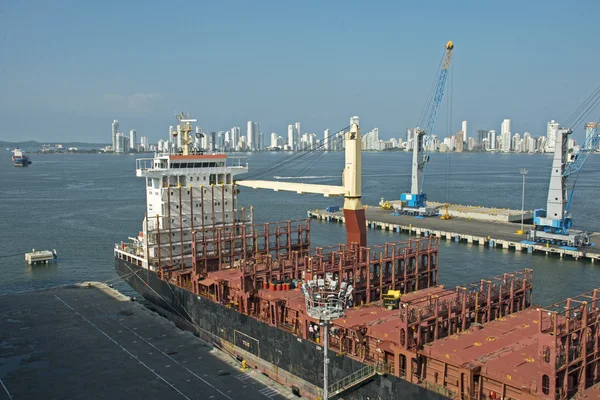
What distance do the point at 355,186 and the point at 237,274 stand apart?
32.0 feet

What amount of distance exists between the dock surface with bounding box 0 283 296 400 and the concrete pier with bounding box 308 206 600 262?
41.6 metres

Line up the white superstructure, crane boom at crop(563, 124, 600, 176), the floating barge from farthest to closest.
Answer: crane boom at crop(563, 124, 600, 176), the floating barge, the white superstructure

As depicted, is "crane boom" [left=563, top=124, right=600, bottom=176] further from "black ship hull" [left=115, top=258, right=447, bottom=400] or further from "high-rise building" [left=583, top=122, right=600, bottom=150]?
"black ship hull" [left=115, top=258, right=447, bottom=400]

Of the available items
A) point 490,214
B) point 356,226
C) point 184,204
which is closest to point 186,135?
point 184,204

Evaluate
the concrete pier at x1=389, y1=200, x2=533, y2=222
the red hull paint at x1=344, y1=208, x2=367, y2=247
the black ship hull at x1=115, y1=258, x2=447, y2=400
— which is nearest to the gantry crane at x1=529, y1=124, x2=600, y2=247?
the concrete pier at x1=389, y1=200, x2=533, y2=222

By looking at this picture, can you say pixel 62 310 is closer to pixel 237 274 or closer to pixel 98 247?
pixel 237 274

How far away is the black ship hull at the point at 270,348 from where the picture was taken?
73.9ft

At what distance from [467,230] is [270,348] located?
47.7m

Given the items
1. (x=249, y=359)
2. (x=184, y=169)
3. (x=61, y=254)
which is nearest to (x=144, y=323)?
(x=249, y=359)

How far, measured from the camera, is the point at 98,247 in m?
61.0

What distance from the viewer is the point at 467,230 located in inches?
2758

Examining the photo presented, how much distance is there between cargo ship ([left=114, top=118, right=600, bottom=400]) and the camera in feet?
63.6

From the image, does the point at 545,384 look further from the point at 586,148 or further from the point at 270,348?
the point at 586,148

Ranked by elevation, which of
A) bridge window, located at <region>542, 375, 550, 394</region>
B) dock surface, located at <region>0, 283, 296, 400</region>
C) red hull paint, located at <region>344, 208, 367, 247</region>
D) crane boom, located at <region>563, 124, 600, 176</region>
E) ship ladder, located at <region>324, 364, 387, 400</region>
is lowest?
dock surface, located at <region>0, 283, 296, 400</region>
